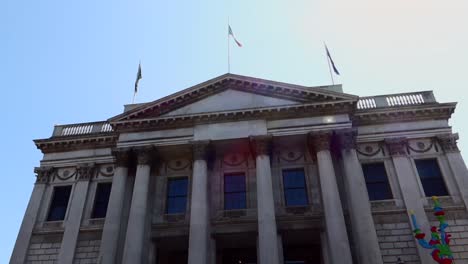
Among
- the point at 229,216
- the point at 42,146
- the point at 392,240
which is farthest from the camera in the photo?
the point at 42,146

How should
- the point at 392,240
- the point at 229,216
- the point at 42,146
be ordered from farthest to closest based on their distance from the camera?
the point at 42,146
the point at 229,216
the point at 392,240

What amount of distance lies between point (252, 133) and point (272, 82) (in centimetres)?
373

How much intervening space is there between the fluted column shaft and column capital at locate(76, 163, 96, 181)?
11875 millimetres

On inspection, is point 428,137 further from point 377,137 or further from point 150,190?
point 150,190

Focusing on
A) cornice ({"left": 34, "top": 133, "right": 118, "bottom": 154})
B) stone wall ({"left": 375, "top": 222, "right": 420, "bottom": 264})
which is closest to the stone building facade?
stone wall ({"left": 375, "top": 222, "right": 420, "bottom": 264})

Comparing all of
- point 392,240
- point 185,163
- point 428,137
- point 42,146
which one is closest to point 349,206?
point 392,240

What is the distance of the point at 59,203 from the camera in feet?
86.3

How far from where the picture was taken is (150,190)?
957 inches

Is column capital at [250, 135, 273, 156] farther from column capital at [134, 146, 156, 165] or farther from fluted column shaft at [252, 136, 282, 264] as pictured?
column capital at [134, 146, 156, 165]

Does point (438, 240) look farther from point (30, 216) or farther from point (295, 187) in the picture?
point (30, 216)

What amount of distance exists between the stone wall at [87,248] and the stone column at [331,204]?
46.4 ft

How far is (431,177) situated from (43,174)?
26177 mm

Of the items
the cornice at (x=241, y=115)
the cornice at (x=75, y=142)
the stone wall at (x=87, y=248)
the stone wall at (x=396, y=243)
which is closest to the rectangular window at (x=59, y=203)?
the stone wall at (x=87, y=248)

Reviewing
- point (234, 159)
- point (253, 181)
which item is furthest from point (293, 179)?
point (234, 159)
